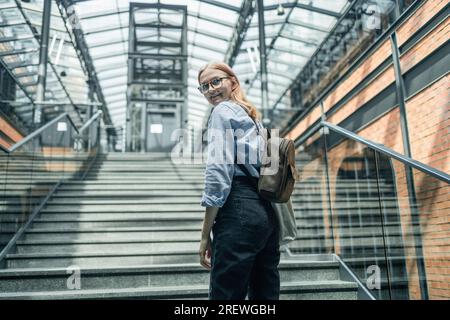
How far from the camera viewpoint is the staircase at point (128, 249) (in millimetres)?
3160

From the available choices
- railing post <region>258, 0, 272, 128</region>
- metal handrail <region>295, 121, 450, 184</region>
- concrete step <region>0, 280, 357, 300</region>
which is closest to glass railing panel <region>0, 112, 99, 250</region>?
concrete step <region>0, 280, 357, 300</region>

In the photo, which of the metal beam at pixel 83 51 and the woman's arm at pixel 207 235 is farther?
the metal beam at pixel 83 51

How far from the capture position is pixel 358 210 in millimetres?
3605

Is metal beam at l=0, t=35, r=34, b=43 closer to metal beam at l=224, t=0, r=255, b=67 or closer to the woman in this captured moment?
metal beam at l=224, t=0, r=255, b=67

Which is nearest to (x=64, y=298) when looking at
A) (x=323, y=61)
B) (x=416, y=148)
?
(x=416, y=148)

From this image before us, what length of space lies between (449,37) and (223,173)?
3.77 metres

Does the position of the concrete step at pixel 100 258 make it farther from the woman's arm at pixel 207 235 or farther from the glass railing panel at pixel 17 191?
the woman's arm at pixel 207 235

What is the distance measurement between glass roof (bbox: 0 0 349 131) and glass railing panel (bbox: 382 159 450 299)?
7.97 metres

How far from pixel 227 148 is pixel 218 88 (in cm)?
31

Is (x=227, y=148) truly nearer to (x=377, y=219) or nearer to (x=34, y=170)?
(x=377, y=219)

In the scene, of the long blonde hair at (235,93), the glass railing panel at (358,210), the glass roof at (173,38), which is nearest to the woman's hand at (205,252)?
the long blonde hair at (235,93)

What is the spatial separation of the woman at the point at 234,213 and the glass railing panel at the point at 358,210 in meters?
1.57

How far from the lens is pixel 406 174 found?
2982mm

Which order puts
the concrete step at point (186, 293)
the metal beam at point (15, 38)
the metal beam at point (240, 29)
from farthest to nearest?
the metal beam at point (240, 29)
the metal beam at point (15, 38)
the concrete step at point (186, 293)
